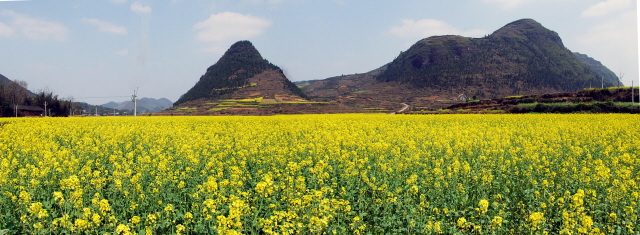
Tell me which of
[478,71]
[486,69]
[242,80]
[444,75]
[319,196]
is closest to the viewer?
[319,196]

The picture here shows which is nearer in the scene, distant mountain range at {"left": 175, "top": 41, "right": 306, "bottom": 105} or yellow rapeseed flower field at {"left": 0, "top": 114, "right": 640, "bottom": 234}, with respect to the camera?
yellow rapeseed flower field at {"left": 0, "top": 114, "right": 640, "bottom": 234}

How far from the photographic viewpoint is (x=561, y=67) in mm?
142750

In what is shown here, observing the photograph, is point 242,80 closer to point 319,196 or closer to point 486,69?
point 486,69

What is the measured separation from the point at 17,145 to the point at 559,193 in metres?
13.9

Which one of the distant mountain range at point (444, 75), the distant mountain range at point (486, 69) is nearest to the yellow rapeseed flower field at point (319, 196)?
the distant mountain range at point (444, 75)

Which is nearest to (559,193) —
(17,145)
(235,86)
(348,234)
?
(348,234)

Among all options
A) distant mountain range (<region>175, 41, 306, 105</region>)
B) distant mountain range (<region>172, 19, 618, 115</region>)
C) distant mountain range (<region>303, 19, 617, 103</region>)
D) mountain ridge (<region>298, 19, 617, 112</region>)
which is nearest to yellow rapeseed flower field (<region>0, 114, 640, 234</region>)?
distant mountain range (<region>175, 41, 306, 105</region>)

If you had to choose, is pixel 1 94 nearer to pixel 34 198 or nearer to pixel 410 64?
pixel 34 198

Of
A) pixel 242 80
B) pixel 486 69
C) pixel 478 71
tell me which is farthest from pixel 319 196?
pixel 486 69

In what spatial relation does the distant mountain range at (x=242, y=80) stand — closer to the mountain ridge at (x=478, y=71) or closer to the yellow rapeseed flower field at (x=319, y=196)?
the mountain ridge at (x=478, y=71)

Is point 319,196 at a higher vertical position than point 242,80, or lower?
lower

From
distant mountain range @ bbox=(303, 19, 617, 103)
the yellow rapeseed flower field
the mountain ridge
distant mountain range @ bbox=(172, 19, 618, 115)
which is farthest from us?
distant mountain range @ bbox=(303, 19, 617, 103)

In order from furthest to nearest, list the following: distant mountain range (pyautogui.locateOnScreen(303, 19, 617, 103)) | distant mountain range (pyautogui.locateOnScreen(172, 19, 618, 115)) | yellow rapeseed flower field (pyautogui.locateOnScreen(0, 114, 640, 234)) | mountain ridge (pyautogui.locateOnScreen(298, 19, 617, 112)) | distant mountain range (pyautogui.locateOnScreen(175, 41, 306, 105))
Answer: distant mountain range (pyautogui.locateOnScreen(303, 19, 617, 103)) → mountain ridge (pyautogui.locateOnScreen(298, 19, 617, 112)) → distant mountain range (pyautogui.locateOnScreen(172, 19, 618, 115)) → distant mountain range (pyautogui.locateOnScreen(175, 41, 306, 105)) → yellow rapeseed flower field (pyautogui.locateOnScreen(0, 114, 640, 234))

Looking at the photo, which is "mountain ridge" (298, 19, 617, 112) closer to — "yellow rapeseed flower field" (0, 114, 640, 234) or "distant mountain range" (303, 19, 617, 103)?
"distant mountain range" (303, 19, 617, 103)
